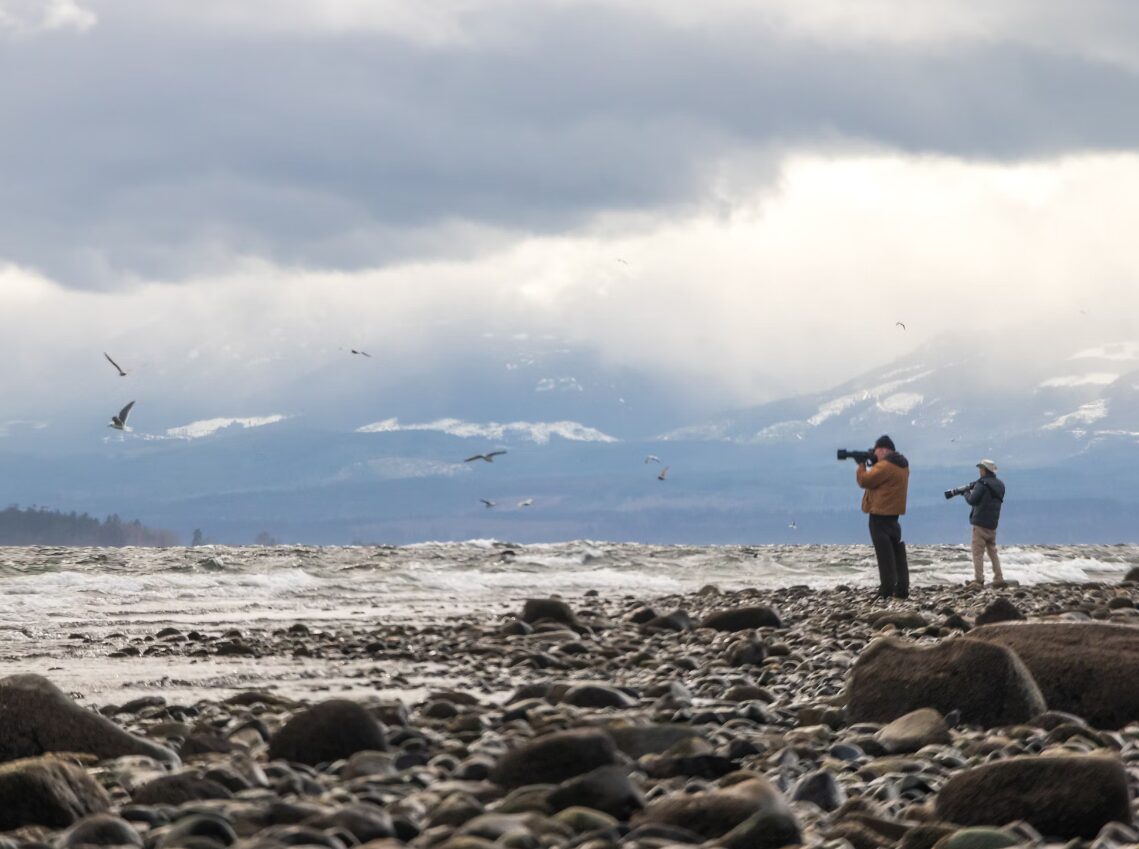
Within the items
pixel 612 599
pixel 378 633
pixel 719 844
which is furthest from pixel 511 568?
pixel 719 844

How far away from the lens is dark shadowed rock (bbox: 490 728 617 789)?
6930 mm

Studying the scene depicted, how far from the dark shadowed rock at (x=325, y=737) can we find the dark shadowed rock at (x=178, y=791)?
46.6 inches

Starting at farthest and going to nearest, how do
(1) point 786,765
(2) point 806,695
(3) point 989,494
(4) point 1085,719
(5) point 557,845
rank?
(3) point 989,494
(2) point 806,695
(4) point 1085,719
(1) point 786,765
(5) point 557,845

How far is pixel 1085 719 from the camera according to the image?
9508mm

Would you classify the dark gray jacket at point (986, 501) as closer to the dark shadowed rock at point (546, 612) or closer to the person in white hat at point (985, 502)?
the person in white hat at point (985, 502)

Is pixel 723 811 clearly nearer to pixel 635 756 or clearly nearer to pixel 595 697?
pixel 635 756

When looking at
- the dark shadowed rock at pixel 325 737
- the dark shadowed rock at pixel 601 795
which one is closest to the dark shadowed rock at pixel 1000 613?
the dark shadowed rock at pixel 325 737

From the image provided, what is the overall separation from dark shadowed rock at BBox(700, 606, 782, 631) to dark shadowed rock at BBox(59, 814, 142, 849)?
1112 cm

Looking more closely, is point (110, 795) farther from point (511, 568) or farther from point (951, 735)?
point (511, 568)

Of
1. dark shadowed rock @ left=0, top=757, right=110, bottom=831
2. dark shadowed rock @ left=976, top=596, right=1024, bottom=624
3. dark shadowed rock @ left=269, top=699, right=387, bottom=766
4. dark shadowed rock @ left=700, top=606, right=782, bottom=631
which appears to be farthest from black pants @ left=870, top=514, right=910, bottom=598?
dark shadowed rock @ left=0, top=757, right=110, bottom=831

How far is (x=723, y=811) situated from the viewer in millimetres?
5969

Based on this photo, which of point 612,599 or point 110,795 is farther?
point 612,599

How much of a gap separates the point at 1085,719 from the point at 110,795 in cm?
614

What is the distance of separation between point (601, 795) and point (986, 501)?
17.7 metres
